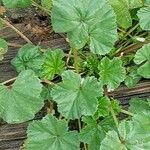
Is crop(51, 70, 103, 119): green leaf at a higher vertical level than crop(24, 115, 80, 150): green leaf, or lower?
higher

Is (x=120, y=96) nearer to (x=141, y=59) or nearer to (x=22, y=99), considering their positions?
(x=141, y=59)

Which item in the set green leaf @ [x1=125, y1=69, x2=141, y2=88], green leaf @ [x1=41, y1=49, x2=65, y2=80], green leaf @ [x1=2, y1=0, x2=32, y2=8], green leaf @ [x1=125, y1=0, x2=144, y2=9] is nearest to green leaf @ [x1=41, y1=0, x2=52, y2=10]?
green leaf @ [x1=2, y1=0, x2=32, y2=8]

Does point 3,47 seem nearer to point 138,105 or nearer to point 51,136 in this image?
point 51,136

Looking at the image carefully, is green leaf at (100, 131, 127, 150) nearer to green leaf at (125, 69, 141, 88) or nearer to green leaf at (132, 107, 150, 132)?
green leaf at (132, 107, 150, 132)

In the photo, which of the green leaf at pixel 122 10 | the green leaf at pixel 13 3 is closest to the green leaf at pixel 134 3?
the green leaf at pixel 122 10

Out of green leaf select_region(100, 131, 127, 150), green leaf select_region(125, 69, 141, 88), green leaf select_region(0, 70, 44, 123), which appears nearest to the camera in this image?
green leaf select_region(100, 131, 127, 150)

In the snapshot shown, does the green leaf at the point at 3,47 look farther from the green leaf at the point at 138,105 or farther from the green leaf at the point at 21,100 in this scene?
the green leaf at the point at 138,105
